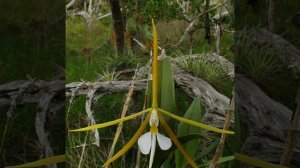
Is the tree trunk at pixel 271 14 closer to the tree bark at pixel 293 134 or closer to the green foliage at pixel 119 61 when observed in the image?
the tree bark at pixel 293 134

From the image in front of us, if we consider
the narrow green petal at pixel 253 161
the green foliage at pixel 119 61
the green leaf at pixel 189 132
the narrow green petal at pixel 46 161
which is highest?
the green foliage at pixel 119 61

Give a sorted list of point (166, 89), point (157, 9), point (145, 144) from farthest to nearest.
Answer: point (157, 9) < point (166, 89) < point (145, 144)

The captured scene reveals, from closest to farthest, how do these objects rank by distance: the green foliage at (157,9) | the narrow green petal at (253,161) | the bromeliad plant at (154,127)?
1. the bromeliad plant at (154,127)
2. the narrow green petal at (253,161)
3. the green foliage at (157,9)

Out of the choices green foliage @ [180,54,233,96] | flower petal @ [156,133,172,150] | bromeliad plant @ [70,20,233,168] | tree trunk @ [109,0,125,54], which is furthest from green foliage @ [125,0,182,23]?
flower petal @ [156,133,172,150]

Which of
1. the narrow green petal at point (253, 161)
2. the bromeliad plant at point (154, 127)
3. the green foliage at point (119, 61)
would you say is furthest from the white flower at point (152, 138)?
the green foliage at point (119, 61)

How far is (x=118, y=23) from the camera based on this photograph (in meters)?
1.36

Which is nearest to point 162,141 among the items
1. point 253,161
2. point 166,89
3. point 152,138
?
point 152,138

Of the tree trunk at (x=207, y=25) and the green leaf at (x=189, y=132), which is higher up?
the tree trunk at (x=207, y=25)

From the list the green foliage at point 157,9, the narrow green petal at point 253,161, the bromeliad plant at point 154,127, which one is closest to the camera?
the bromeliad plant at point 154,127

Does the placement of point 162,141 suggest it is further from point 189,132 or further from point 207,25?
point 207,25

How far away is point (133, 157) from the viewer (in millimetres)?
1320

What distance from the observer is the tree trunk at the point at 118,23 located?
1337mm

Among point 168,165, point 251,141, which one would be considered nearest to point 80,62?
point 168,165

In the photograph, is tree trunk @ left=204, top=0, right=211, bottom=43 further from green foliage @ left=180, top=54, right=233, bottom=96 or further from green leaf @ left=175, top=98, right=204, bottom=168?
green leaf @ left=175, top=98, right=204, bottom=168
